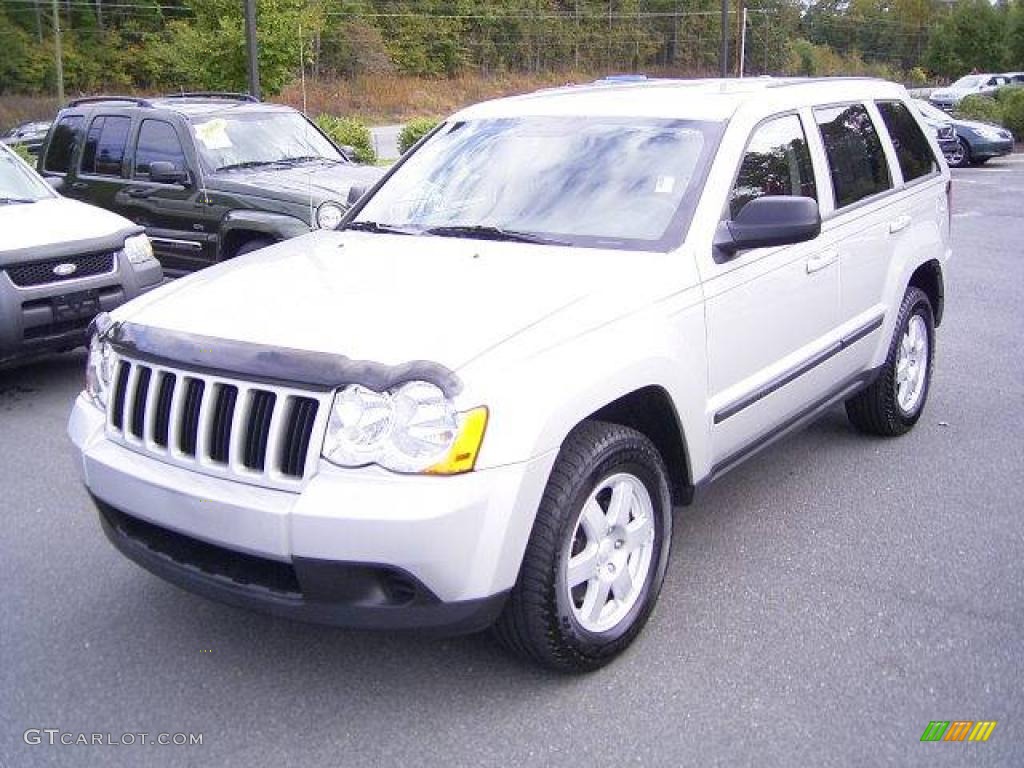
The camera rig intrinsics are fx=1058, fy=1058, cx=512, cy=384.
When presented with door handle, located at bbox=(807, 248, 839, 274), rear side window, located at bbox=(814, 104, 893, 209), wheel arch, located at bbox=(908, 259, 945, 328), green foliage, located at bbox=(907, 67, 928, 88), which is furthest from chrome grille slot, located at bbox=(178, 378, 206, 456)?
green foliage, located at bbox=(907, 67, 928, 88)

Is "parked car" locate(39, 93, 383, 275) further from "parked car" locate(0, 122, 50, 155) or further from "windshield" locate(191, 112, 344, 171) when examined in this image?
"parked car" locate(0, 122, 50, 155)

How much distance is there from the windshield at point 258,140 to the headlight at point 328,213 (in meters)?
1.34

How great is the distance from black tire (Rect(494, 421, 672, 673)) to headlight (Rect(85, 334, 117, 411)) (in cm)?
153

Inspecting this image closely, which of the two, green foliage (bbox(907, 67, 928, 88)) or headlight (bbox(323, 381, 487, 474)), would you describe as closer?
headlight (bbox(323, 381, 487, 474))

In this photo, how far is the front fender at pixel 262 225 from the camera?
824 centimetres

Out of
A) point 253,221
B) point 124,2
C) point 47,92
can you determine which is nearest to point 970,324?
point 253,221

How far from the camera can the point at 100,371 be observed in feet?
11.9

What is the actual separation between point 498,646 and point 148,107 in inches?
290

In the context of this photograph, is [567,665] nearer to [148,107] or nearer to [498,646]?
[498,646]

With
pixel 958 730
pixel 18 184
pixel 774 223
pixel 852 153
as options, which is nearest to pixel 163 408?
pixel 774 223

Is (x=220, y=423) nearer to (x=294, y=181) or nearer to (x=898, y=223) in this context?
(x=898, y=223)

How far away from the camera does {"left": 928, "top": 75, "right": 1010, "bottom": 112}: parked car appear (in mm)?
34219

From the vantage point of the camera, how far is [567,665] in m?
3.29

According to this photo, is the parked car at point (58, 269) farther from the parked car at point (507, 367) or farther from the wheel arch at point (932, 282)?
the wheel arch at point (932, 282)
